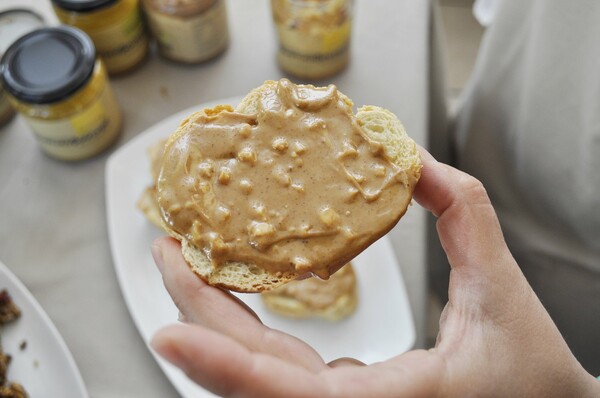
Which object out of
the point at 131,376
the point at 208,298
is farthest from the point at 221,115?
the point at 131,376

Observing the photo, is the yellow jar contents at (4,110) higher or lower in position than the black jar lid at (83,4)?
lower

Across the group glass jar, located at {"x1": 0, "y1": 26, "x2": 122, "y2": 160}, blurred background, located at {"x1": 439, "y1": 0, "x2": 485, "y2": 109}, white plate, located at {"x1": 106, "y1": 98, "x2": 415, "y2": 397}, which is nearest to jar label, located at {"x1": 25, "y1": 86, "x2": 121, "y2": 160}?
glass jar, located at {"x1": 0, "y1": 26, "x2": 122, "y2": 160}

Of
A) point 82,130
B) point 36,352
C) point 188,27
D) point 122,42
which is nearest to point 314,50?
point 188,27

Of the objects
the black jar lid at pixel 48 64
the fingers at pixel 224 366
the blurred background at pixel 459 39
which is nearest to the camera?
the fingers at pixel 224 366

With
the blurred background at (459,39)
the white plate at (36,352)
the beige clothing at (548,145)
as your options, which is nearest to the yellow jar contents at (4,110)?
the white plate at (36,352)

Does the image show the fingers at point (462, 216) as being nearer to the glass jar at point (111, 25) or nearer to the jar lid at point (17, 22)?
the glass jar at point (111, 25)

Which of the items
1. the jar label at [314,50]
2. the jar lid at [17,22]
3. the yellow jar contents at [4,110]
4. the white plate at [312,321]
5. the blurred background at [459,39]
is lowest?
the blurred background at [459,39]

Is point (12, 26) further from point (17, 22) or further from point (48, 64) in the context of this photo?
point (48, 64)

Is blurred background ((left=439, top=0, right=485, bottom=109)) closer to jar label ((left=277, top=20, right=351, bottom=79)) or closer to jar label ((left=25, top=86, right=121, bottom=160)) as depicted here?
jar label ((left=277, top=20, right=351, bottom=79))

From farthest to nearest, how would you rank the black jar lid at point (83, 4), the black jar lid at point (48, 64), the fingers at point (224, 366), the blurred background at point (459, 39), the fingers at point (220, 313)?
the blurred background at point (459, 39)
the black jar lid at point (83, 4)
the black jar lid at point (48, 64)
the fingers at point (220, 313)
the fingers at point (224, 366)
